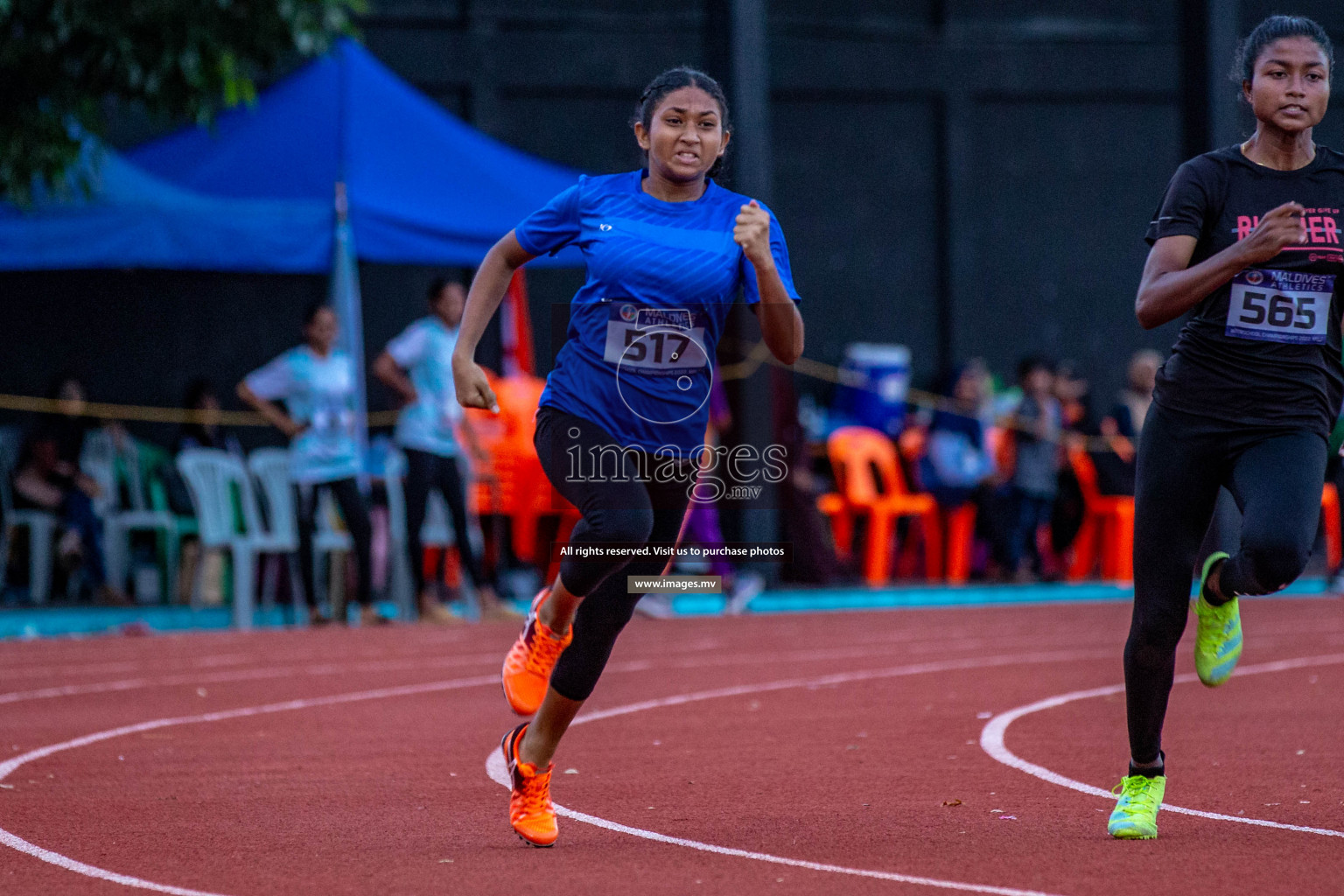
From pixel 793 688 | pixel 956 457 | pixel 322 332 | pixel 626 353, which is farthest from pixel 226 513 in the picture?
pixel 626 353

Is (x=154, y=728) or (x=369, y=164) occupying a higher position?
(x=369, y=164)

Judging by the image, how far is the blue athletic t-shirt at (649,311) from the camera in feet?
16.3

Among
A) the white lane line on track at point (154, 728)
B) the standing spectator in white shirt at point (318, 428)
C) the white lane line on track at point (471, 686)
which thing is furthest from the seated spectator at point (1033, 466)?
the white lane line on track at point (154, 728)

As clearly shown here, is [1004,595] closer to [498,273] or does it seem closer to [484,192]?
[484,192]

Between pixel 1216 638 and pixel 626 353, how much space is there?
1.77 metres

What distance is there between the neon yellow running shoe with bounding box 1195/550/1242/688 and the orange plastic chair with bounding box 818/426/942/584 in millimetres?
11463

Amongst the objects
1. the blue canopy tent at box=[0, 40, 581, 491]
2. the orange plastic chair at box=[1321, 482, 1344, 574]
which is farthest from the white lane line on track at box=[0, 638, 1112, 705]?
the orange plastic chair at box=[1321, 482, 1344, 574]

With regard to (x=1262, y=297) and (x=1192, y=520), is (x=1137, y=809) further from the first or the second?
(x=1262, y=297)

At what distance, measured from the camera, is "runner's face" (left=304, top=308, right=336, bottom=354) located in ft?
42.6

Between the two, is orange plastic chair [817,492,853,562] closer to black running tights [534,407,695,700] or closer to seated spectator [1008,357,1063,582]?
seated spectator [1008,357,1063,582]

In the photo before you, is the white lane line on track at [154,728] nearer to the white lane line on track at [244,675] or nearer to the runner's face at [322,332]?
the white lane line on track at [244,675]

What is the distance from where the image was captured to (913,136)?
828 inches

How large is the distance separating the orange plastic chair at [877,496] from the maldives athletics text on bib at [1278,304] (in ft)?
38.9

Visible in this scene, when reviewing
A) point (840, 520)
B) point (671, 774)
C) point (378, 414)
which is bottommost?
point (840, 520)
